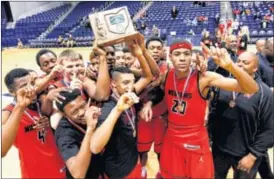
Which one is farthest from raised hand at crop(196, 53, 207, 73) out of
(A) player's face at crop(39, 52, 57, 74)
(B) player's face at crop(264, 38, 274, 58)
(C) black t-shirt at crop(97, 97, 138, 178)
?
(B) player's face at crop(264, 38, 274, 58)

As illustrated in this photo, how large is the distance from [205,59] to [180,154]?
88 centimetres

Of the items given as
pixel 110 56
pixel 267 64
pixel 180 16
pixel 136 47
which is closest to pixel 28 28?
pixel 180 16

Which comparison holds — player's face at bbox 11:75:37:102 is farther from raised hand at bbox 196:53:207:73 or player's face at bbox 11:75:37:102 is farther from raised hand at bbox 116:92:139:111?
raised hand at bbox 196:53:207:73

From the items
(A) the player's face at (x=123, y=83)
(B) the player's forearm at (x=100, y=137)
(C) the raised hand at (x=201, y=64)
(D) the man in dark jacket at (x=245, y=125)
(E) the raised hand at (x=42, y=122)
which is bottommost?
(D) the man in dark jacket at (x=245, y=125)

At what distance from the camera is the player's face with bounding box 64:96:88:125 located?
197 cm

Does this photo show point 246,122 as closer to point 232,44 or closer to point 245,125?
point 245,125

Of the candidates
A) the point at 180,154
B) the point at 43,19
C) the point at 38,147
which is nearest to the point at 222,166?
the point at 180,154

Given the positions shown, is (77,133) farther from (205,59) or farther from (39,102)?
(205,59)

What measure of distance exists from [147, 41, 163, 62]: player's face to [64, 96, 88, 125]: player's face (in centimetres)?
135

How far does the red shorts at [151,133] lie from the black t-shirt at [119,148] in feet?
2.82

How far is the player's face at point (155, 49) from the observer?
315 centimetres

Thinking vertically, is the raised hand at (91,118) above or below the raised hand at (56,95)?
below

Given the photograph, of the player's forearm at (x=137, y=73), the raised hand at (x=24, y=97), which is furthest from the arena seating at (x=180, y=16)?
the raised hand at (x=24, y=97)

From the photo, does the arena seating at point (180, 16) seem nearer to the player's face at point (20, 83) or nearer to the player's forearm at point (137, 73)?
the player's forearm at point (137, 73)
